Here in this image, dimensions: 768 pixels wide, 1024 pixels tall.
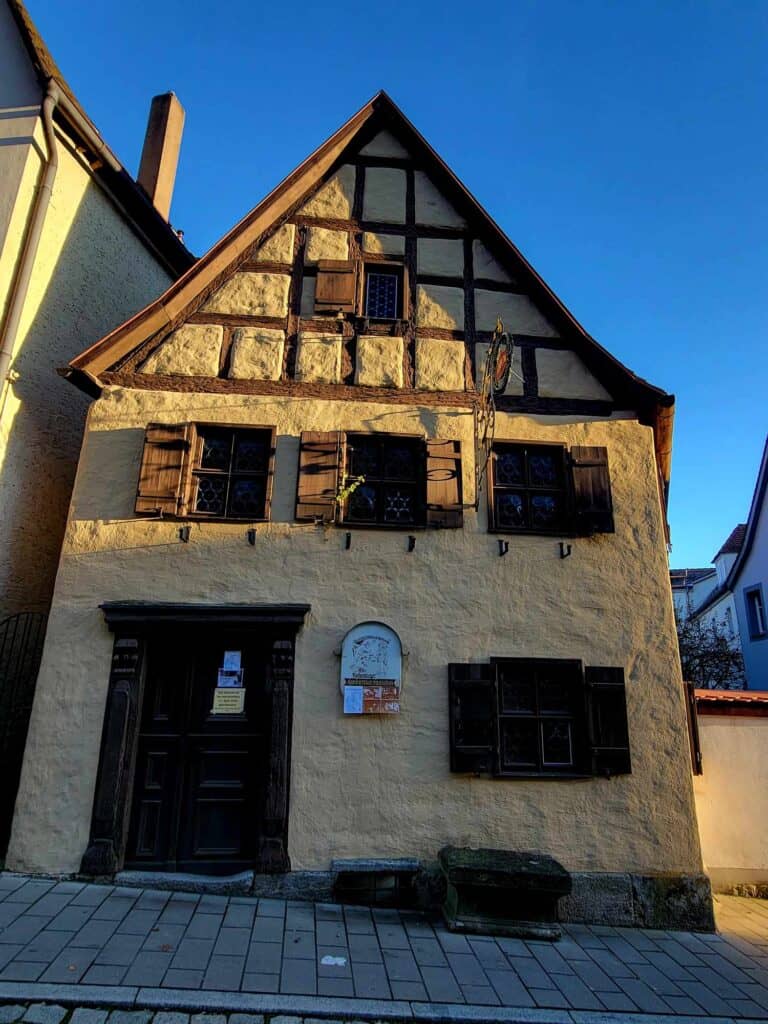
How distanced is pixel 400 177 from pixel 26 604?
707 centimetres

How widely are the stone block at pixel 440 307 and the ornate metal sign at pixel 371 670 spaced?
374cm

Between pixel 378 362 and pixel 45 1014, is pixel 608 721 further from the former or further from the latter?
pixel 45 1014

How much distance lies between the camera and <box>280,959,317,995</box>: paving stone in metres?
4.10

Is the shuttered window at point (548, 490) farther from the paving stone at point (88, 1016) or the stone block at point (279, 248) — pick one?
the paving stone at point (88, 1016)

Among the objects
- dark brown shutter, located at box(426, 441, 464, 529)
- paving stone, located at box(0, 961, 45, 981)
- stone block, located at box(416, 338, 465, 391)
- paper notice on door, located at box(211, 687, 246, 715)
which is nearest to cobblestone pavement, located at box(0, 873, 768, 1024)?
paving stone, located at box(0, 961, 45, 981)

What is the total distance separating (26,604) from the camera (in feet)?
23.0

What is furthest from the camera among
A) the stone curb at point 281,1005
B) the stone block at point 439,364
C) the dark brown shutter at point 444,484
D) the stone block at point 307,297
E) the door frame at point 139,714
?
the stone block at point 307,297

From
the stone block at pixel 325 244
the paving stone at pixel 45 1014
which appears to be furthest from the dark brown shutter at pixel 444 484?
the paving stone at pixel 45 1014

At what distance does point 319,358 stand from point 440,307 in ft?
5.50

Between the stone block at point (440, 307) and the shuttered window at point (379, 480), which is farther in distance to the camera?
the stone block at point (440, 307)

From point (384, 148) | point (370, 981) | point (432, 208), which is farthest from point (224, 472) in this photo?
point (384, 148)

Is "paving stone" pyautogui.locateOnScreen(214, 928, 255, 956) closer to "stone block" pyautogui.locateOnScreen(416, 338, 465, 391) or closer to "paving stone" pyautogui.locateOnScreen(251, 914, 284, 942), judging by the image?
"paving stone" pyautogui.locateOnScreen(251, 914, 284, 942)

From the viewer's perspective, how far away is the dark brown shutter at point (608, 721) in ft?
20.2

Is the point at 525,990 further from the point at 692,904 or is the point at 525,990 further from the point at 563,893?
the point at 692,904
